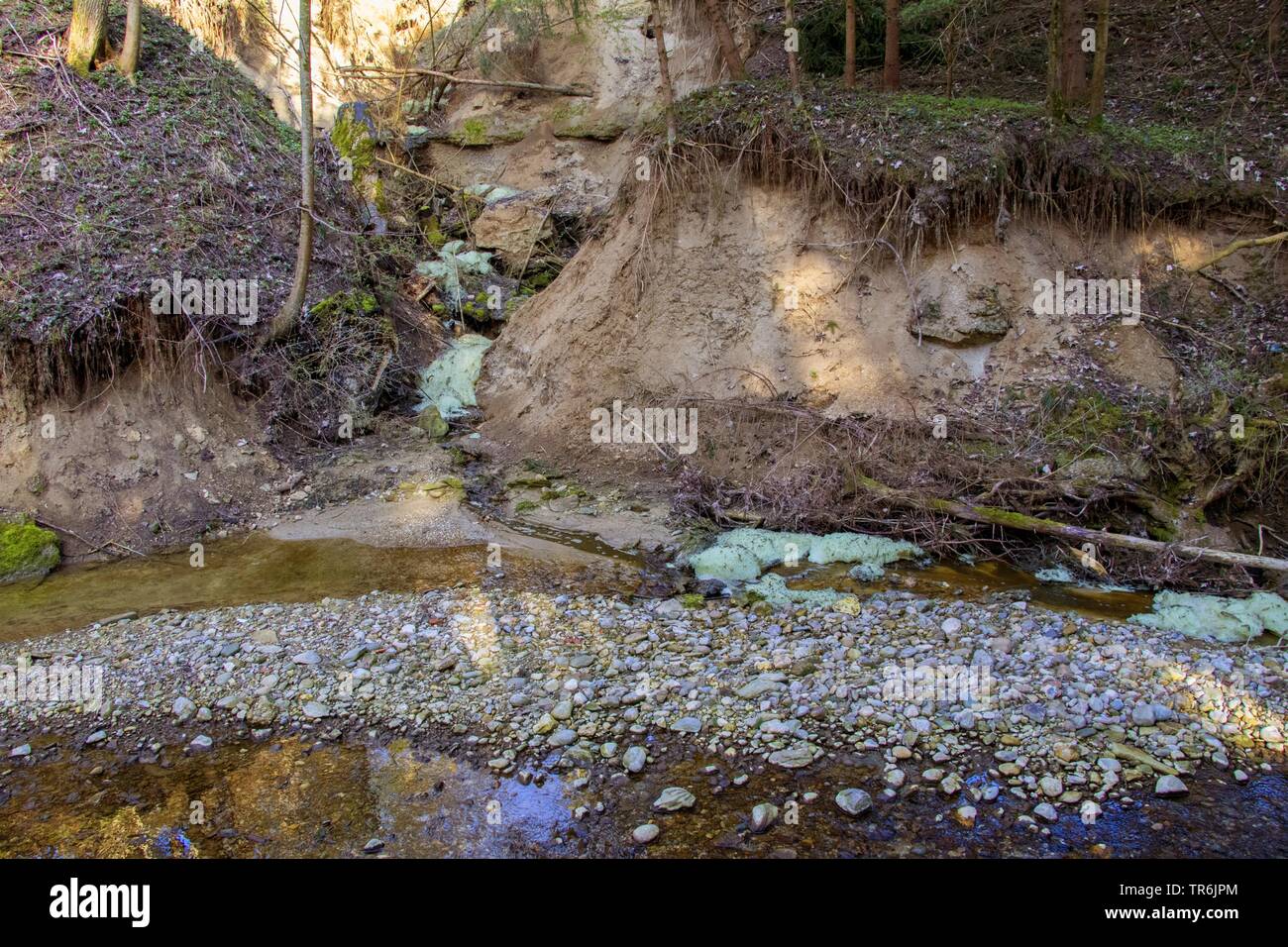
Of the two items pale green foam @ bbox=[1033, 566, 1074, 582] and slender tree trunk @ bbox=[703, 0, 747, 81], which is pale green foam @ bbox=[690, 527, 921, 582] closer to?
pale green foam @ bbox=[1033, 566, 1074, 582]

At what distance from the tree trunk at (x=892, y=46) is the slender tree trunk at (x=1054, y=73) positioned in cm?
178

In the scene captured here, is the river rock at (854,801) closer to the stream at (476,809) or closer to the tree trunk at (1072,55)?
the stream at (476,809)

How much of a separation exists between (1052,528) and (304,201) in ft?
29.2

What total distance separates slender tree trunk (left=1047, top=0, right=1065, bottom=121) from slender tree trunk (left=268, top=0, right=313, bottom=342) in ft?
27.3

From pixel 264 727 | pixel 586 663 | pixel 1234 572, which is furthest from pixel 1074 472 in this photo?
pixel 264 727

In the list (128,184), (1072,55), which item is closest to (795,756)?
(1072,55)

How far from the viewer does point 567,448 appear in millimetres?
10062

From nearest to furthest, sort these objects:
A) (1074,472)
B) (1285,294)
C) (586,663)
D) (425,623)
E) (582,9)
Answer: (586,663) < (425,623) < (1074,472) < (1285,294) < (582,9)

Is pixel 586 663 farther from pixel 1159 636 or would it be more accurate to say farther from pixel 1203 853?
pixel 1159 636

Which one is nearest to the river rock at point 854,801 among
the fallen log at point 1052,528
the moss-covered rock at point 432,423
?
the fallen log at point 1052,528

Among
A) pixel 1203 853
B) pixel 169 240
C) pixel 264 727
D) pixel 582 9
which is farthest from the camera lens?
pixel 582 9

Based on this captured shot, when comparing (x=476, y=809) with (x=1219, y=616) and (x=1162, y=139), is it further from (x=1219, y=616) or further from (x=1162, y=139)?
(x=1162, y=139)

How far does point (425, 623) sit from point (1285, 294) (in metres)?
9.60

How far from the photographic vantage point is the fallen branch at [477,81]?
1450 cm
